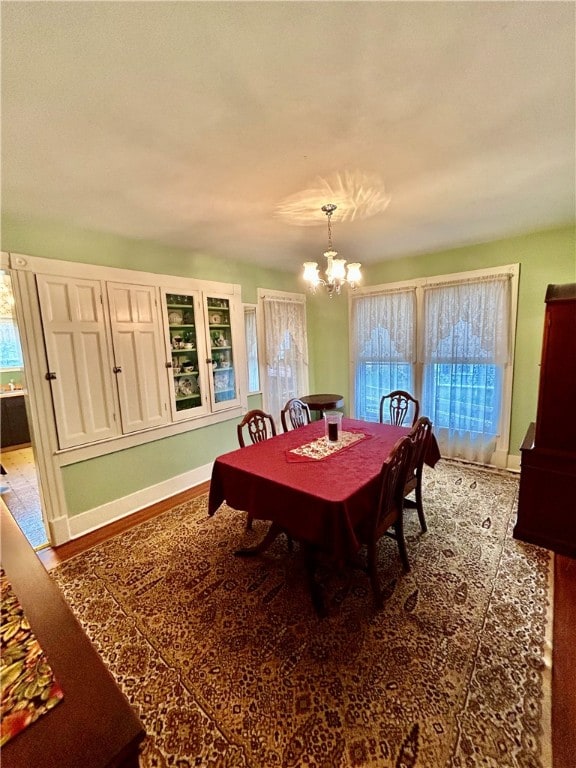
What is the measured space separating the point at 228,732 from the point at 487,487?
288cm

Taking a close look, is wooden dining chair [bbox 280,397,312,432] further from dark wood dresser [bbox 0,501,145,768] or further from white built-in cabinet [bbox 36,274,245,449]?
dark wood dresser [bbox 0,501,145,768]

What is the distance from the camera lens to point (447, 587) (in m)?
1.95

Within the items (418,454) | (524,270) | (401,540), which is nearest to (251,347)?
(418,454)

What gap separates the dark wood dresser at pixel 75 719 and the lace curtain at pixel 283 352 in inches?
138

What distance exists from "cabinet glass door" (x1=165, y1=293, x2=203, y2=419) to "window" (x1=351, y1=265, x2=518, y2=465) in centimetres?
221

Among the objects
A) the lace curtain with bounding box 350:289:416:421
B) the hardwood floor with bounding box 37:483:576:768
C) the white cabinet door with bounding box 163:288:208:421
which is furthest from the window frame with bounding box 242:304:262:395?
the hardwood floor with bounding box 37:483:576:768

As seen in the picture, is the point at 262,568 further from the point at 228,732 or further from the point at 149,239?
the point at 149,239

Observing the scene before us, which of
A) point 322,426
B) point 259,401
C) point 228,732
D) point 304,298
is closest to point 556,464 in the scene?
point 322,426

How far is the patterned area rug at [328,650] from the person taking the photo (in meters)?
1.23

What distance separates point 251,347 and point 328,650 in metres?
3.12

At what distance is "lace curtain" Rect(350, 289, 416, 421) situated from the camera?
400 centimetres

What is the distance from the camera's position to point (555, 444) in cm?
221

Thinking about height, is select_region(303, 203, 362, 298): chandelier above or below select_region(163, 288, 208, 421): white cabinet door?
above

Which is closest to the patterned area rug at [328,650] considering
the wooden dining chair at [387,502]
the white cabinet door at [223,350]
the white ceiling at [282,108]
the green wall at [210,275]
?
the wooden dining chair at [387,502]
